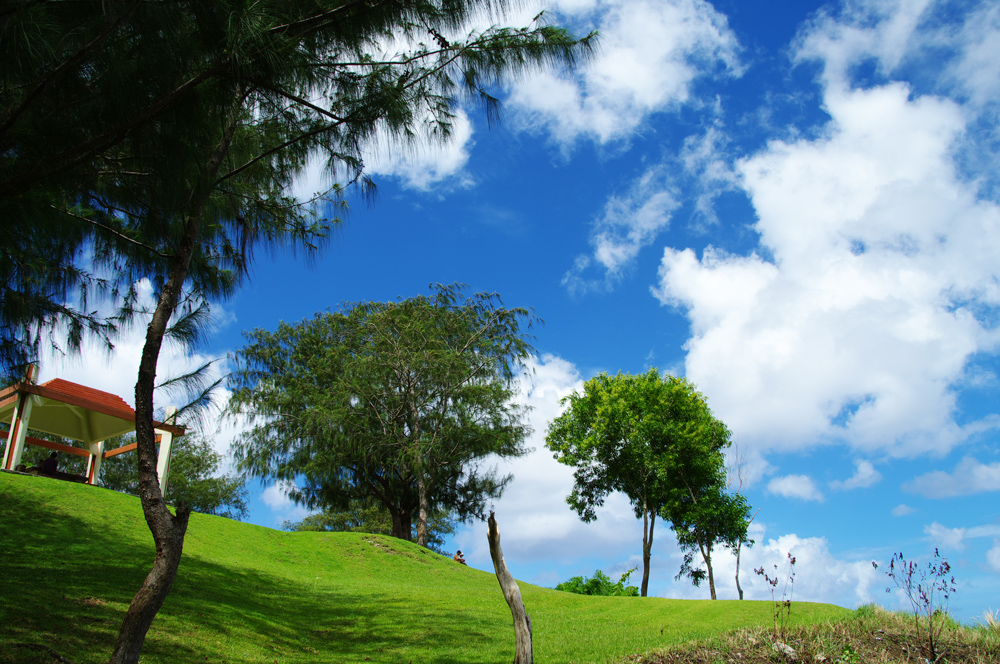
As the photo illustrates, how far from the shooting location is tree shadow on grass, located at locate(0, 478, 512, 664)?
714cm

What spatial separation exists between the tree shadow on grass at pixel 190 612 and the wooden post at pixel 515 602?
1844 millimetres

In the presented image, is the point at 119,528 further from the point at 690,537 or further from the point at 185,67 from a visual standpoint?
the point at 690,537

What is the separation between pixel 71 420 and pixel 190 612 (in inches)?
485

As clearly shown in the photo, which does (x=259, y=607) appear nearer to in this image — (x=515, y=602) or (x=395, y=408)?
(x=515, y=602)

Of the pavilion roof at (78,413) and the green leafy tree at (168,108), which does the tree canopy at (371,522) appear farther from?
the green leafy tree at (168,108)

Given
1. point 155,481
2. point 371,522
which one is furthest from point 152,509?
point 371,522

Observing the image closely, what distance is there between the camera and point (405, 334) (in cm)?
2308

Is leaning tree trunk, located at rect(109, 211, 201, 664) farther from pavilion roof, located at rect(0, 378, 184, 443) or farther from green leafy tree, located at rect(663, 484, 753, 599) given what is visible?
green leafy tree, located at rect(663, 484, 753, 599)

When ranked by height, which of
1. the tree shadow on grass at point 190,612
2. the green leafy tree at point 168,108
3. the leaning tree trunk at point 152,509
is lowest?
the tree shadow on grass at point 190,612

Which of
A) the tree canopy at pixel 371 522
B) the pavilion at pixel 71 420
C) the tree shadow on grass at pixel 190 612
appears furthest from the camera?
the tree canopy at pixel 371 522

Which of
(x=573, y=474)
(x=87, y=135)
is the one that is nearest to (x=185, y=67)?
(x=87, y=135)

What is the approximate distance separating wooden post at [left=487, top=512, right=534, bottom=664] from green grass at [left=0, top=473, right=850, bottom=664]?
1.73 meters

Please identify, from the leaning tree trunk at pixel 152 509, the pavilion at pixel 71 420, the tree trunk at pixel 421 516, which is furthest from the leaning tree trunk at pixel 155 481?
the tree trunk at pixel 421 516

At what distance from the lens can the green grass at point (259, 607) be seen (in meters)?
7.59
